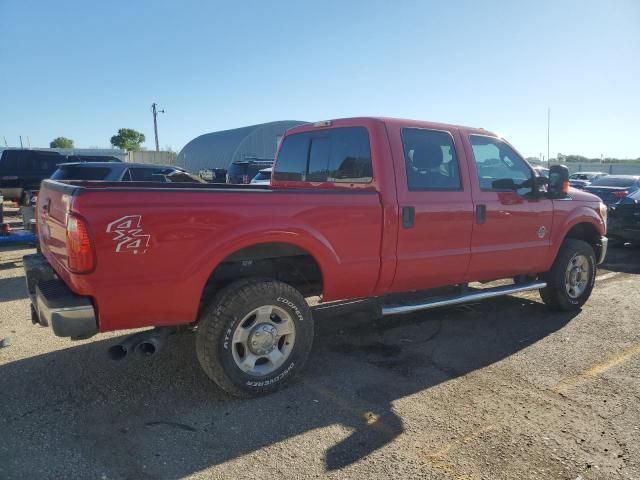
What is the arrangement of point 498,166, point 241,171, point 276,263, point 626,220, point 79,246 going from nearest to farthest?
point 79,246 < point 276,263 < point 498,166 < point 626,220 < point 241,171

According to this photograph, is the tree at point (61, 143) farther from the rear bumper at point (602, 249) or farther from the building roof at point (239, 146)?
the rear bumper at point (602, 249)

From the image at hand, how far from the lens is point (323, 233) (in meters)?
3.68

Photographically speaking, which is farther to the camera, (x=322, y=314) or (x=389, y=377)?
(x=322, y=314)

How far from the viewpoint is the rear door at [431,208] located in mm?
4133

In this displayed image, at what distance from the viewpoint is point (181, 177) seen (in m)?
10.4

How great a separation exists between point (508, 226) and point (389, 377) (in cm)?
201

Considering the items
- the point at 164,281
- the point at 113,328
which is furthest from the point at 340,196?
the point at 113,328

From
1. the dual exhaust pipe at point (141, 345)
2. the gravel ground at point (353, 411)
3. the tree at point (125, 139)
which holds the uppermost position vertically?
the tree at point (125, 139)

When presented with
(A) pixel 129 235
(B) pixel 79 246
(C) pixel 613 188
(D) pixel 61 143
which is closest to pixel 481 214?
(A) pixel 129 235

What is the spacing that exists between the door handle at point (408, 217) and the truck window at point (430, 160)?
194 mm

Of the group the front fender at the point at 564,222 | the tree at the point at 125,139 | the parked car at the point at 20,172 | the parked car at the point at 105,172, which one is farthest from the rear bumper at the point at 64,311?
the tree at the point at 125,139

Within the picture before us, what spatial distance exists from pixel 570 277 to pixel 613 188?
811 centimetres

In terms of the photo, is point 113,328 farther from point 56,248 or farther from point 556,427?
point 556,427

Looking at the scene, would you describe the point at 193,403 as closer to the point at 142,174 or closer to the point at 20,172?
the point at 142,174
